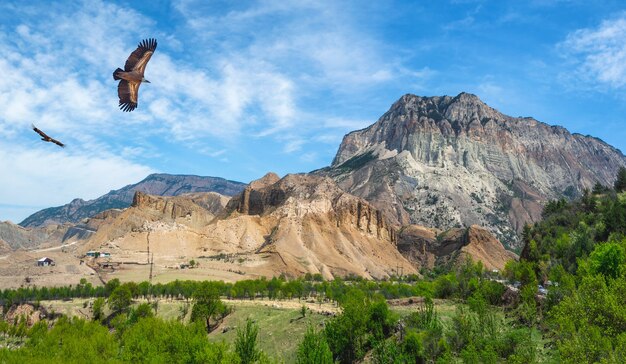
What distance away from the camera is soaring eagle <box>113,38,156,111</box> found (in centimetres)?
1684

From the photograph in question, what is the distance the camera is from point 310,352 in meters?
44.6

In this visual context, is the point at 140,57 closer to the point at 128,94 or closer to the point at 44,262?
the point at 128,94

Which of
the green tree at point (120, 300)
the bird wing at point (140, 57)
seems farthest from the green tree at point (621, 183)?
the bird wing at point (140, 57)

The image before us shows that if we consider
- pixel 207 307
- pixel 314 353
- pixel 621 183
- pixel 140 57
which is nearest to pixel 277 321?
pixel 207 307

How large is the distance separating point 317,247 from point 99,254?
66924 mm

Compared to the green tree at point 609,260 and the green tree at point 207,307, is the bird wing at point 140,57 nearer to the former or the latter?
the green tree at point 609,260

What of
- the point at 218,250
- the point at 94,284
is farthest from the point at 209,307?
the point at 218,250

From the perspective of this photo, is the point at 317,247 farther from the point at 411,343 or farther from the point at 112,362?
the point at 112,362

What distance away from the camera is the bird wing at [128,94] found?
16.8 metres

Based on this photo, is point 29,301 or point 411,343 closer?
point 411,343

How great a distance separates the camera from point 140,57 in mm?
17578

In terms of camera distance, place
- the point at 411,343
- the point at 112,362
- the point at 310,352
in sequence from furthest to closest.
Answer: the point at 411,343, the point at 310,352, the point at 112,362

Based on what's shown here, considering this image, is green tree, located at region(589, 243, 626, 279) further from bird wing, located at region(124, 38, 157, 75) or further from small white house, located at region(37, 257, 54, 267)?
small white house, located at region(37, 257, 54, 267)

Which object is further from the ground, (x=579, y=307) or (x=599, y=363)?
(x=579, y=307)
